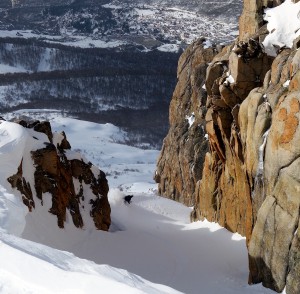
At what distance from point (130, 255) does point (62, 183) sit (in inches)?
Result: 152

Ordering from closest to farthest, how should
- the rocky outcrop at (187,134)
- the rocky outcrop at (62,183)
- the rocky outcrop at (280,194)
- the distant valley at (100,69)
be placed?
the rocky outcrop at (280,194)
the rocky outcrop at (62,183)
the rocky outcrop at (187,134)
the distant valley at (100,69)

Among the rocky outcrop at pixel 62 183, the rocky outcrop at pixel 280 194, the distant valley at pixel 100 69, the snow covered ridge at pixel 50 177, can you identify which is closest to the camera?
the rocky outcrop at pixel 280 194

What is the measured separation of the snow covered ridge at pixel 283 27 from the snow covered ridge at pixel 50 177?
893cm

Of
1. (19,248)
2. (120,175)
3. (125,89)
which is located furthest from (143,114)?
(19,248)

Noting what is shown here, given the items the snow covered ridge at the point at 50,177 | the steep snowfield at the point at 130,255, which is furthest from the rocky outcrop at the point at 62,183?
the steep snowfield at the point at 130,255

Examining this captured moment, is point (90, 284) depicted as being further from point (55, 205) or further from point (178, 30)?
point (178, 30)

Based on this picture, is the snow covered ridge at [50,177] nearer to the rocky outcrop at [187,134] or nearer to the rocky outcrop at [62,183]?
the rocky outcrop at [62,183]

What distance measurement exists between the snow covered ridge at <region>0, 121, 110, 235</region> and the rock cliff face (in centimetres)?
530

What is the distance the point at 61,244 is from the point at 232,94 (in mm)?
8221

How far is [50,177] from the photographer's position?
18.7 m

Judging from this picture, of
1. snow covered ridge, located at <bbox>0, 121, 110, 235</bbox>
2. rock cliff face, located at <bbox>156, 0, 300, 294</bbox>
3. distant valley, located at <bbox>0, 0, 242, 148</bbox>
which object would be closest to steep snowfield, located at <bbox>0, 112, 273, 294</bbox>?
snow covered ridge, located at <bbox>0, 121, 110, 235</bbox>

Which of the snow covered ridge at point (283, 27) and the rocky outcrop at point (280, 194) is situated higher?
the snow covered ridge at point (283, 27)

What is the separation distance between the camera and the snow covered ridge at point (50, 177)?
53.2ft

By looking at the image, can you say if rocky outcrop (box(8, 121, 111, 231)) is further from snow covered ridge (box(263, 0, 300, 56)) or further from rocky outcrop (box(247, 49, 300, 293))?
snow covered ridge (box(263, 0, 300, 56))
